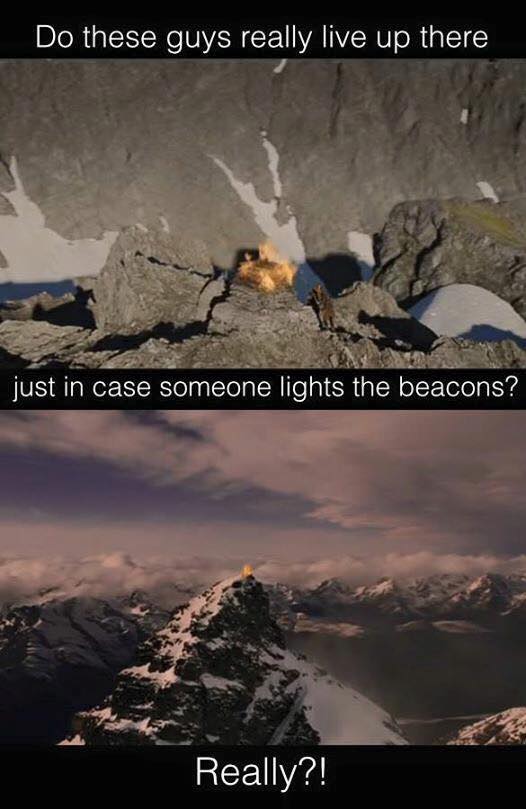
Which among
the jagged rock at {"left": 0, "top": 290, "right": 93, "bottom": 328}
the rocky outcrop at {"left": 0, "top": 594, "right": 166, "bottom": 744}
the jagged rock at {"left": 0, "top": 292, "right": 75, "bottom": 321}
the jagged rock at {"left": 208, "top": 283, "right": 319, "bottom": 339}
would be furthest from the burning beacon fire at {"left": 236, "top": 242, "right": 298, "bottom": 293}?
the rocky outcrop at {"left": 0, "top": 594, "right": 166, "bottom": 744}

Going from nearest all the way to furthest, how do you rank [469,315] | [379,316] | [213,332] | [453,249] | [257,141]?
1. [213,332]
2. [379,316]
3. [469,315]
4. [453,249]
5. [257,141]

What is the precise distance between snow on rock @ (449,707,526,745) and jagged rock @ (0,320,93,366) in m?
43.1

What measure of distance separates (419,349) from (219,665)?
150 ft

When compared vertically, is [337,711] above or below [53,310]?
below

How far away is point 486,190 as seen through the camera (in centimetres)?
18250

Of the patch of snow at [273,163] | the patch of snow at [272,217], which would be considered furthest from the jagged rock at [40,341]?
the patch of snow at [273,163]

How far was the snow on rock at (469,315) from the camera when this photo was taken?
118375mm

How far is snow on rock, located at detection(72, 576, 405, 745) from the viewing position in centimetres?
4909

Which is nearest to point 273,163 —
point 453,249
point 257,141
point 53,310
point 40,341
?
point 257,141

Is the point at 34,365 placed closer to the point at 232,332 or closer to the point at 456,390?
the point at 232,332

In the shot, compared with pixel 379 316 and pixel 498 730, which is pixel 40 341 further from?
pixel 498 730

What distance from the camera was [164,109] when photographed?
186875 mm

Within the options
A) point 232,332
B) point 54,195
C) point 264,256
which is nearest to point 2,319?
point 264,256

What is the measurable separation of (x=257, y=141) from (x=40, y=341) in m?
110
